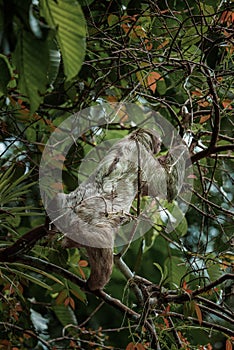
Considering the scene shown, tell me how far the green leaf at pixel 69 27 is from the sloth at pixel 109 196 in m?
0.29

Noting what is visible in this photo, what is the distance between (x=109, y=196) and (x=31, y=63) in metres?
0.32

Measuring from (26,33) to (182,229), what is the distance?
2.81ft

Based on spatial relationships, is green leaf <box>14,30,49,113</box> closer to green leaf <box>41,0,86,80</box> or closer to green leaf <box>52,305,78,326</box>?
green leaf <box>41,0,86,80</box>

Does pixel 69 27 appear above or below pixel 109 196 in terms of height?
above

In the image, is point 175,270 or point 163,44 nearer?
point 163,44

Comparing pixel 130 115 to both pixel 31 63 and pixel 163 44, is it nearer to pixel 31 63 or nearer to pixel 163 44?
pixel 163 44

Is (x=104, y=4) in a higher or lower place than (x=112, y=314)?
higher

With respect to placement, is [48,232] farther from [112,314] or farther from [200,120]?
[112,314]

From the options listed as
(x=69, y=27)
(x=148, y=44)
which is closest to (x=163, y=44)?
(x=148, y=44)

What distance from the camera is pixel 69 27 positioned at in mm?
303

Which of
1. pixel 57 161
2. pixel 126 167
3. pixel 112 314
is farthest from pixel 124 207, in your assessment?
pixel 112 314

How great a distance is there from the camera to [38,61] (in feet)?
1.00

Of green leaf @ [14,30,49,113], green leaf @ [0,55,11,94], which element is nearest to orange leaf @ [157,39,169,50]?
green leaf @ [0,55,11,94]

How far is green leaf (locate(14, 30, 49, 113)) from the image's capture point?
11.9 inches
